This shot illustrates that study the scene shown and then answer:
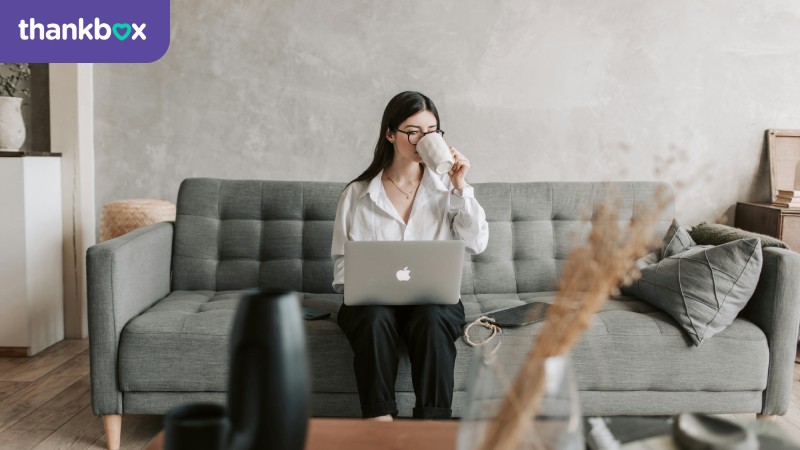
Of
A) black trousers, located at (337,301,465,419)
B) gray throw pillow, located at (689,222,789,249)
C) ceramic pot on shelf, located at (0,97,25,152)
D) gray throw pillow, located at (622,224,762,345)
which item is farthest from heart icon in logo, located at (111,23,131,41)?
gray throw pillow, located at (689,222,789,249)

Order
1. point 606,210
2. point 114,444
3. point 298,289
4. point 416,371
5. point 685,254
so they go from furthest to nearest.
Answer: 1. point 298,289
2. point 685,254
3. point 114,444
4. point 416,371
5. point 606,210

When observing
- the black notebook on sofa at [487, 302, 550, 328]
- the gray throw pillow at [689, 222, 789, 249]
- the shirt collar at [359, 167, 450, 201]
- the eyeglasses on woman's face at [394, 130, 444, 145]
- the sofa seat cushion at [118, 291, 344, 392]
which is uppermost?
the eyeglasses on woman's face at [394, 130, 444, 145]

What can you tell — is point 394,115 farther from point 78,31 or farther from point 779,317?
point 78,31

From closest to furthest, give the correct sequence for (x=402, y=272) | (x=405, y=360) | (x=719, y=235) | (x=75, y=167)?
(x=402, y=272) < (x=405, y=360) < (x=719, y=235) < (x=75, y=167)

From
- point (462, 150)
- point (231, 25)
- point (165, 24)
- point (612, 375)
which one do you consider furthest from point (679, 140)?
point (165, 24)

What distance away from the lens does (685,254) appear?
8.08ft

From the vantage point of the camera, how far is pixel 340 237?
2.46 metres

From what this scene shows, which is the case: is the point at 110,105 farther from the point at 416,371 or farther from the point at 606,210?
the point at 606,210

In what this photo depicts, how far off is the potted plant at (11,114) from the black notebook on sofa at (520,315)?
2331 mm

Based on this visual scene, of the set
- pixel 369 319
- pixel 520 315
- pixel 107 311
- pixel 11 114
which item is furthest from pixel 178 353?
pixel 11 114

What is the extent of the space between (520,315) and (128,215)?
189cm

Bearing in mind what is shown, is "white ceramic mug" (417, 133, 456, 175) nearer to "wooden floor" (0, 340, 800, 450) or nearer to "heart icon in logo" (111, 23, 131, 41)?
"wooden floor" (0, 340, 800, 450)

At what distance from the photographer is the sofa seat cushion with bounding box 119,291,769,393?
2.19 metres

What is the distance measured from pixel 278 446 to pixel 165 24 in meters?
3.05
